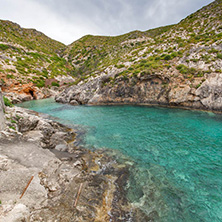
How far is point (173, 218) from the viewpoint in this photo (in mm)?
4430

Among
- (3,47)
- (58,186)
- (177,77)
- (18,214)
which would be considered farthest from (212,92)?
(3,47)

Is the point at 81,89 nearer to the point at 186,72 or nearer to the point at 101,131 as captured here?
the point at 101,131

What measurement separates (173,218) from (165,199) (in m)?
0.74

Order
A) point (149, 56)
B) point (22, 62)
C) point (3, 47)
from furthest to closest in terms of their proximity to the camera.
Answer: point (22, 62), point (3, 47), point (149, 56)

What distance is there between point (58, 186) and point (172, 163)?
7.08m

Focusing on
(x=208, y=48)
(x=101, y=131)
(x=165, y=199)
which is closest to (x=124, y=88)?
(x=101, y=131)

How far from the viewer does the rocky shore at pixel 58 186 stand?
3996mm

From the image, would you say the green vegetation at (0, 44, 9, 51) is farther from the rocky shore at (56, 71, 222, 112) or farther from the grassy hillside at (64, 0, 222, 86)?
the grassy hillside at (64, 0, 222, 86)

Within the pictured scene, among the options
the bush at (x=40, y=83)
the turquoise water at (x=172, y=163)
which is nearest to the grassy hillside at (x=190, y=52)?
the turquoise water at (x=172, y=163)

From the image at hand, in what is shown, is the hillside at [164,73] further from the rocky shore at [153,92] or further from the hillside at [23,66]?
the hillside at [23,66]

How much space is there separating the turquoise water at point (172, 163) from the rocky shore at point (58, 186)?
3.09ft

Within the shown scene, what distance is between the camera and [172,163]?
758cm

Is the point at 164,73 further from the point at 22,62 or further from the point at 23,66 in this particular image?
the point at 22,62

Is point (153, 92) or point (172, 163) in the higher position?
point (153, 92)
